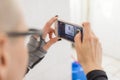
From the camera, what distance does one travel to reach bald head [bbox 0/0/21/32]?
40cm

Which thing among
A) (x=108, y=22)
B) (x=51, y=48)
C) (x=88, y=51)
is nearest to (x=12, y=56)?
(x=88, y=51)

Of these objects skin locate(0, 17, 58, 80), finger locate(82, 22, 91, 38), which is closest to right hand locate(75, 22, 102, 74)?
finger locate(82, 22, 91, 38)

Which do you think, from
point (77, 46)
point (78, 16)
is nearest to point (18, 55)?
point (77, 46)

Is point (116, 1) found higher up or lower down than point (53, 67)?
higher up

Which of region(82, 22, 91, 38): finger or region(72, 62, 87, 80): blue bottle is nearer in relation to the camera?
region(82, 22, 91, 38): finger

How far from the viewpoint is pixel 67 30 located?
86cm

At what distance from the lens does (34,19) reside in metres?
1.01

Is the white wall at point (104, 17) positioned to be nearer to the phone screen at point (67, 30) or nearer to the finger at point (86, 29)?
the phone screen at point (67, 30)

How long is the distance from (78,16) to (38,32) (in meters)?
2.32

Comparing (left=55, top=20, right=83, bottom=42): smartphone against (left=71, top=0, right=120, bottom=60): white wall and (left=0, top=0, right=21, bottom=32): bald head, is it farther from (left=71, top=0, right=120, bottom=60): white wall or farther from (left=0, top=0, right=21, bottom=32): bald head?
(left=71, top=0, right=120, bottom=60): white wall

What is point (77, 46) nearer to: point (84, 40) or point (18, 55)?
point (84, 40)

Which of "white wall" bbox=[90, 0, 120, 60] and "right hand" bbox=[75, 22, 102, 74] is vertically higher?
"right hand" bbox=[75, 22, 102, 74]

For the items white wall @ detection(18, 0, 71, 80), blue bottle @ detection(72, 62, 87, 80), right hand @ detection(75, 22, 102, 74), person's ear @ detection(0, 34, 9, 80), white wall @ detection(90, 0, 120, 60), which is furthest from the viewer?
white wall @ detection(90, 0, 120, 60)

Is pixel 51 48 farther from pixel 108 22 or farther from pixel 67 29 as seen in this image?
pixel 108 22
